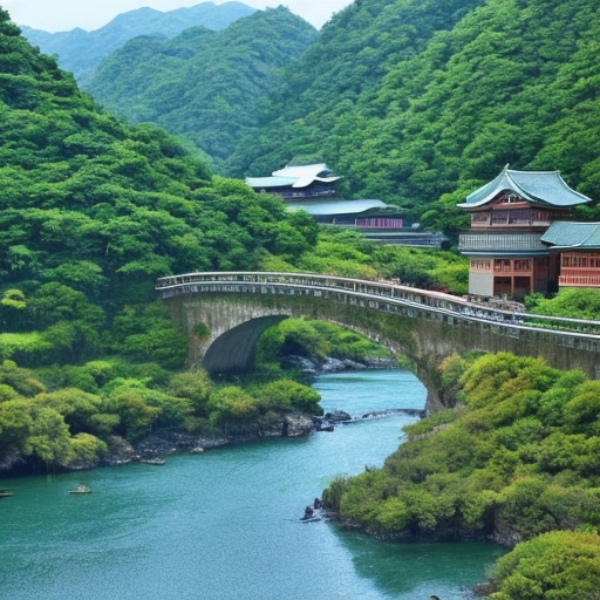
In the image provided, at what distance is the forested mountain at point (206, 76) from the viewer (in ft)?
451

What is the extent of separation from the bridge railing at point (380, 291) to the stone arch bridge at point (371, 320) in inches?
1.7

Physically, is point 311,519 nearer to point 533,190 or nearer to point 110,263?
point 533,190

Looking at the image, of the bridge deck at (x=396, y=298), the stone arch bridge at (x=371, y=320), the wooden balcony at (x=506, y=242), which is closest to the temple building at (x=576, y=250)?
the wooden balcony at (x=506, y=242)

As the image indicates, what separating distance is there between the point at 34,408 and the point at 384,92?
63.9 metres

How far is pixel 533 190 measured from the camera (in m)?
55.7

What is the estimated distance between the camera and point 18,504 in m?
43.9

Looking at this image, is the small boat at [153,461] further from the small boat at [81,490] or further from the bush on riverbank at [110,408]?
the small boat at [81,490]

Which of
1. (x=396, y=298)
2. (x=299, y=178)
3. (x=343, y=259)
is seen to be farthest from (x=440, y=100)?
(x=396, y=298)

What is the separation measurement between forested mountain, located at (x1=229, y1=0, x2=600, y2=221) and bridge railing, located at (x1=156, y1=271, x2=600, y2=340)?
20079 millimetres

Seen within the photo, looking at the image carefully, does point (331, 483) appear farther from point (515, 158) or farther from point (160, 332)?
point (515, 158)

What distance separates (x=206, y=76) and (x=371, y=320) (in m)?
98.8

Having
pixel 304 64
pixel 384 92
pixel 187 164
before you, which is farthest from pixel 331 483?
pixel 304 64

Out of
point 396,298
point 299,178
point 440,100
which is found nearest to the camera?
point 396,298

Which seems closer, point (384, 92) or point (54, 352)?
point (54, 352)
